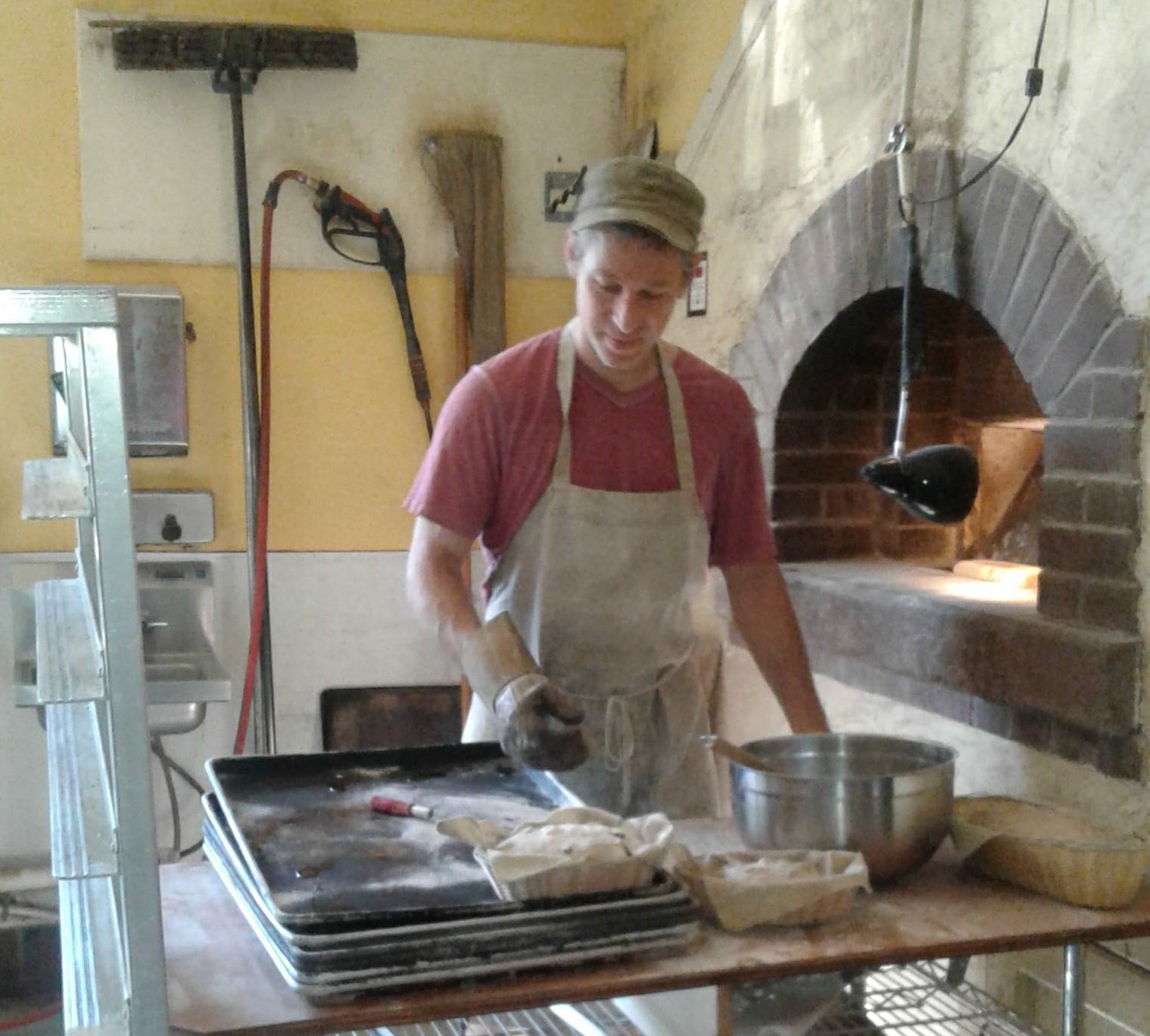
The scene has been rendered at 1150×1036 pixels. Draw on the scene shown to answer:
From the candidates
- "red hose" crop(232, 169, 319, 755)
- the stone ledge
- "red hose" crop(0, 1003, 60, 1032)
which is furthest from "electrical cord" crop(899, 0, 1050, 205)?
"red hose" crop(0, 1003, 60, 1032)

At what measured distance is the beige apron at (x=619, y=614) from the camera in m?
1.74

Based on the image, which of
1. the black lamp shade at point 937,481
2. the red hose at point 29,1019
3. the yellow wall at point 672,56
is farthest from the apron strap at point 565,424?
the red hose at point 29,1019

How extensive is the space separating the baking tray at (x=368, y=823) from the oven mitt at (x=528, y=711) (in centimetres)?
6

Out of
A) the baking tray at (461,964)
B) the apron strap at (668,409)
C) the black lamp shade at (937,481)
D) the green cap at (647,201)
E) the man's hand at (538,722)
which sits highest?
the green cap at (647,201)

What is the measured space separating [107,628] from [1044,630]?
1204 mm

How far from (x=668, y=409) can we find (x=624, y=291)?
217mm

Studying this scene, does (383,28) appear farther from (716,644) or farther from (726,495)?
(726,495)

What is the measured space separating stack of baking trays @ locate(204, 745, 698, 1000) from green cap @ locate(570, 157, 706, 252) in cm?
70

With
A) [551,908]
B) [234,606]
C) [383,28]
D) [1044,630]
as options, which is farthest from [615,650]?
[383,28]

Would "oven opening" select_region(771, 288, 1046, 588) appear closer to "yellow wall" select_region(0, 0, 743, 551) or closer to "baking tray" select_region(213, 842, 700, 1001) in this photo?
"yellow wall" select_region(0, 0, 743, 551)

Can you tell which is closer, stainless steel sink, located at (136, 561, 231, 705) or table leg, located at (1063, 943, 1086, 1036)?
table leg, located at (1063, 943, 1086, 1036)

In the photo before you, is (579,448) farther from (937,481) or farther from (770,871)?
(770,871)

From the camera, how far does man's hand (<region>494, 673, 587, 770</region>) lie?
4.30 feet

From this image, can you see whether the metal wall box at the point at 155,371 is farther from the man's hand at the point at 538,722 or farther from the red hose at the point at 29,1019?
the man's hand at the point at 538,722
